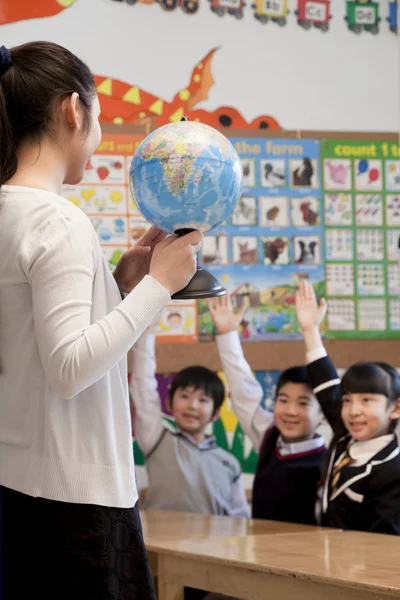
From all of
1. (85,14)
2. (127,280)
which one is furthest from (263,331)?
(127,280)

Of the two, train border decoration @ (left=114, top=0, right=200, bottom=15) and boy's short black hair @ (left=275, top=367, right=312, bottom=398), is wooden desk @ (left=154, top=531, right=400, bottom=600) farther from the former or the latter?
train border decoration @ (left=114, top=0, right=200, bottom=15)

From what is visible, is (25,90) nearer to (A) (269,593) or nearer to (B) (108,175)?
(A) (269,593)

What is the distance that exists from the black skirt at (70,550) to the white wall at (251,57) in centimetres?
288

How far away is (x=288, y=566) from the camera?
2.05 metres

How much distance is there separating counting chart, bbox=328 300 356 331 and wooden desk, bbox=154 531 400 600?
5.00ft

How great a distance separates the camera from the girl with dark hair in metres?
1.20

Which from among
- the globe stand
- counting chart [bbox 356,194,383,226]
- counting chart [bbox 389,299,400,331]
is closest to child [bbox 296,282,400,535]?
counting chart [bbox 389,299,400,331]

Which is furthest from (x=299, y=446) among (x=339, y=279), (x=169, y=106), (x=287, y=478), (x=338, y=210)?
(x=169, y=106)

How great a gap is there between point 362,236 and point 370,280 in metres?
0.22

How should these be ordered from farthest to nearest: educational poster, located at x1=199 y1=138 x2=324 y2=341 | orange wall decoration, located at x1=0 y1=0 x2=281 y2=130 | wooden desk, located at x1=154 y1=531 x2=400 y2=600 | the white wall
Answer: educational poster, located at x1=199 y1=138 x2=324 y2=341 → the white wall → orange wall decoration, located at x1=0 y1=0 x2=281 y2=130 → wooden desk, located at x1=154 y1=531 x2=400 y2=600

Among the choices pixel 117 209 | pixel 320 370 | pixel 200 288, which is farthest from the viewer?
pixel 117 209

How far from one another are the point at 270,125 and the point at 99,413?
298 centimetres

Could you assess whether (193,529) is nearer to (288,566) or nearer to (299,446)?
(299,446)

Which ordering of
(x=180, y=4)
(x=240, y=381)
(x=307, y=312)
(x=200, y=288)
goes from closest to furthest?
(x=200, y=288), (x=307, y=312), (x=240, y=381), (x=180, y=4)
